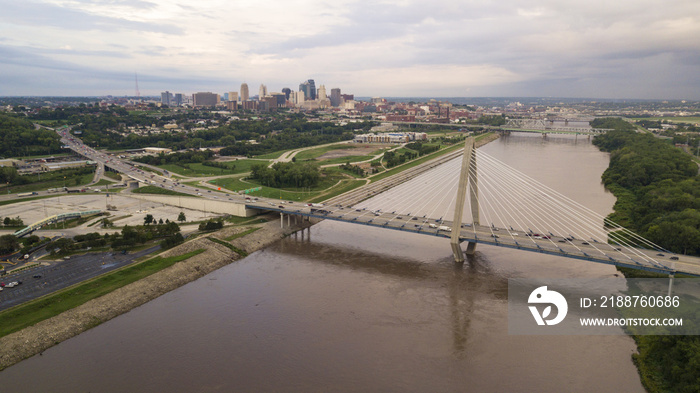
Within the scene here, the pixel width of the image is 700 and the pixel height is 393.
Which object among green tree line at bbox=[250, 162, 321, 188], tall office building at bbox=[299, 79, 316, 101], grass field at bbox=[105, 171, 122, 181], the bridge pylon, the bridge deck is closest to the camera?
the bridge deck

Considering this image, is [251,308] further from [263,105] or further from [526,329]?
[263,105]

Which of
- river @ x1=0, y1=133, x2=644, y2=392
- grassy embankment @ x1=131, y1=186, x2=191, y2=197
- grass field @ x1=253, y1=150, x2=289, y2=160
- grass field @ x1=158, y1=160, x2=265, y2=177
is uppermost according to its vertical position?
grass field @ x1=253, y1=150, x2=289, y2=160

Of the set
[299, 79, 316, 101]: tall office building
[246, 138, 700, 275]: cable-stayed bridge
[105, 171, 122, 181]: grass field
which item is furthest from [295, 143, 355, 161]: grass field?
[299, 79, 316, 101]: tall office building

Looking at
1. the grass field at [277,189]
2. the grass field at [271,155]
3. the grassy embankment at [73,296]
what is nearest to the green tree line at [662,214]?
the grassy embankment at [73,296]

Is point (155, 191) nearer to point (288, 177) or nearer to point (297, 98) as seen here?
point (288, 177)

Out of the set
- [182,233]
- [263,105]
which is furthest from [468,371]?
[263,105]

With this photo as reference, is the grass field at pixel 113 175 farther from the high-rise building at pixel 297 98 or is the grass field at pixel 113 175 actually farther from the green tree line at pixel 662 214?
the high-rise building at pixel 297 98

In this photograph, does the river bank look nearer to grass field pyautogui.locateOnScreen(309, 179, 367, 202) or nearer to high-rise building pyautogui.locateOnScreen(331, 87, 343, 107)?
grass field pyautogui.locateOnScreen(309, 179, 367, 202)
